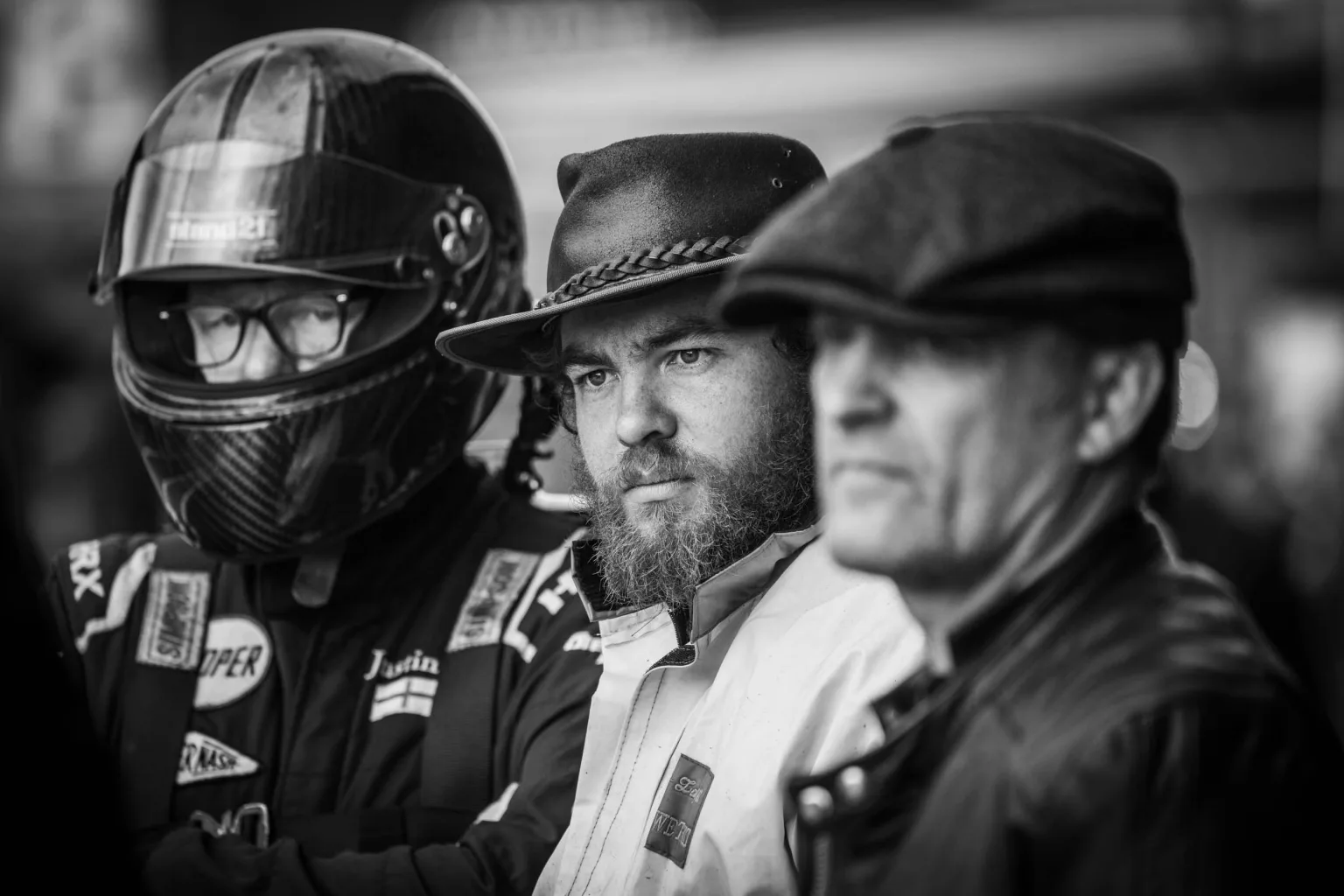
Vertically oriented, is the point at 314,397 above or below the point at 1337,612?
above

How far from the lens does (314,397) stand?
3033 millimetres

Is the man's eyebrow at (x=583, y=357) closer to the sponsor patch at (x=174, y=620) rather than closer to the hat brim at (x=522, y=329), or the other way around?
the hat brim at (x=522, y=329)

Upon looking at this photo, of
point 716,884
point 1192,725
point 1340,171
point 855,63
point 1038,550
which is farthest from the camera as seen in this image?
point 1340,171

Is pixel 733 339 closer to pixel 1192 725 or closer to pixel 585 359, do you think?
pixel 585 359

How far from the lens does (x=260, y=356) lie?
311 centimetres

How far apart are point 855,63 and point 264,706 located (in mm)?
10963

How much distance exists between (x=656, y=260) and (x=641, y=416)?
255mm

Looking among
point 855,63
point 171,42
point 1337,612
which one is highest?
point 171,42

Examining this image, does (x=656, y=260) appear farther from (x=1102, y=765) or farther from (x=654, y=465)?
(x=1102, y=765)

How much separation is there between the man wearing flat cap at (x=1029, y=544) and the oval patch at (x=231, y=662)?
181 centimetres

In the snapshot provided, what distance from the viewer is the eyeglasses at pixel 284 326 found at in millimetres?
3145

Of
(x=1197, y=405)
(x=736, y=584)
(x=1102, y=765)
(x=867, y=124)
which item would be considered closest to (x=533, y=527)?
(x=736, y=584)

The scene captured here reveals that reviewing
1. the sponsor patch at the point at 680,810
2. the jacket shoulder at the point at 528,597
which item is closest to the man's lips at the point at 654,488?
the jacket shoulder at the point at 528,597

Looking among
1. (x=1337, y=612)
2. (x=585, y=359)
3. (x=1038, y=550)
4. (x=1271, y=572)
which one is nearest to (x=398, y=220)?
(x=585, y=359)
